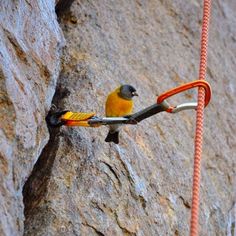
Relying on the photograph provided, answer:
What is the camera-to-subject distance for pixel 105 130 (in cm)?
494

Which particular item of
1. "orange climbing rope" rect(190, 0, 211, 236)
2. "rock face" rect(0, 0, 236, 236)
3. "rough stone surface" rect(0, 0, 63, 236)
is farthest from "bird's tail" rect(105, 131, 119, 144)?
"orange climbing rope" rect(190, 0, 211, 236)

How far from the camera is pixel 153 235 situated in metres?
4.62

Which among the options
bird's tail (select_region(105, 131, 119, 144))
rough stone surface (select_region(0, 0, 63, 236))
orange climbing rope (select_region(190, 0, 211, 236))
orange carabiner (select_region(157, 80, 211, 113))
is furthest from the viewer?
bird's tail (select_region(105, 131, 119, 144))

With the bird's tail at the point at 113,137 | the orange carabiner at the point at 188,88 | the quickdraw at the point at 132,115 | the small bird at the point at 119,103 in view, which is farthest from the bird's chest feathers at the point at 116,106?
the orange carabiner at the point at 188,88

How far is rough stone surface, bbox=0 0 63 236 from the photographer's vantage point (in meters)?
3.64

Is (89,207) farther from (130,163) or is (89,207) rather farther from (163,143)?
(163,143)

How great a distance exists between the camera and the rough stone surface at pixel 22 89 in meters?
3.64

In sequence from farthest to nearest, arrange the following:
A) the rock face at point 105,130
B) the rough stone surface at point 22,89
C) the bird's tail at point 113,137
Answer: the bird's tail at point 113,137 → the rock face at point 105,130 → the rough stone surface at point 22,89

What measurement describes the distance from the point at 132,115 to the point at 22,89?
0.69 m

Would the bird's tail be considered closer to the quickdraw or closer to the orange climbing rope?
the quickdraw

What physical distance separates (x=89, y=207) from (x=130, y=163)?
0.67m

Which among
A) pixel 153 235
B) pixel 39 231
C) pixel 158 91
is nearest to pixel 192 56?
pixel 158 91

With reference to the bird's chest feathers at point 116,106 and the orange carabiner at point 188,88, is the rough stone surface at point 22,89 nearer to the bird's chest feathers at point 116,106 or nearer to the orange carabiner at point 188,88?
the bird's chest feathers at point 116,106

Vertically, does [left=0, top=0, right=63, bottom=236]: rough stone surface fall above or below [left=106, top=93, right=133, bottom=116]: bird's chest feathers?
above
